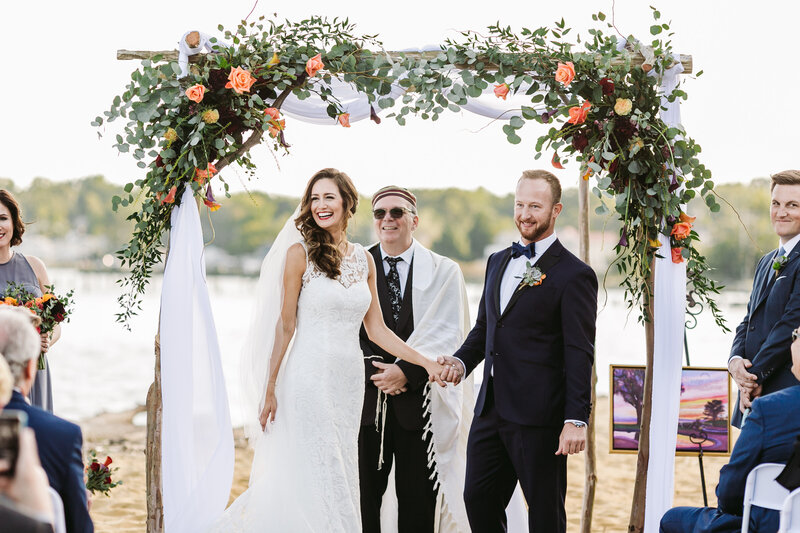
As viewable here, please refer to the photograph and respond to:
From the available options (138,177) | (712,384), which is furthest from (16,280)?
(712,384)

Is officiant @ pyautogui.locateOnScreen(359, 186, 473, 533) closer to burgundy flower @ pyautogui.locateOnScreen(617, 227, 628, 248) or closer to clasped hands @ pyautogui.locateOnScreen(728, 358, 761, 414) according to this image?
burgundy flower @ pyautogui.locateOnScreen(617, 227, 628, 248)

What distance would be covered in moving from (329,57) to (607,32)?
141cm

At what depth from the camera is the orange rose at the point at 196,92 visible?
3.83 meters

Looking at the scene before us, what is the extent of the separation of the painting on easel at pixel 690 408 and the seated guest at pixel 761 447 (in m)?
1.75

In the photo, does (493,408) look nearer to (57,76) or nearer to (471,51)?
(471,51)

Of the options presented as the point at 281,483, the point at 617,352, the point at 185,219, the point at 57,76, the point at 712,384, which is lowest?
the point at 617,352

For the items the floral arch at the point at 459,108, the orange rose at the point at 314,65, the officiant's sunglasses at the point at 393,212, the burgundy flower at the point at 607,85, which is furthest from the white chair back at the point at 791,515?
the orange rose at the point at 314,65

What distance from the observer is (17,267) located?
4.49 meters

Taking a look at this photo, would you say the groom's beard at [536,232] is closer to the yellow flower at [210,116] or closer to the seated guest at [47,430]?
the yellow flower at [210,116]

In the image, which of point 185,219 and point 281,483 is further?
point 185,219

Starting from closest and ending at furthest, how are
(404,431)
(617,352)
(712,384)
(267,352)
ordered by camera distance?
(267,352)
(404,431)
(712,384)
(617,352)

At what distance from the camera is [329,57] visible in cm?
407

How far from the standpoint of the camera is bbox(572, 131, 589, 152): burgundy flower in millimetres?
4016

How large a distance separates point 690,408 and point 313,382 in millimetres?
2343
